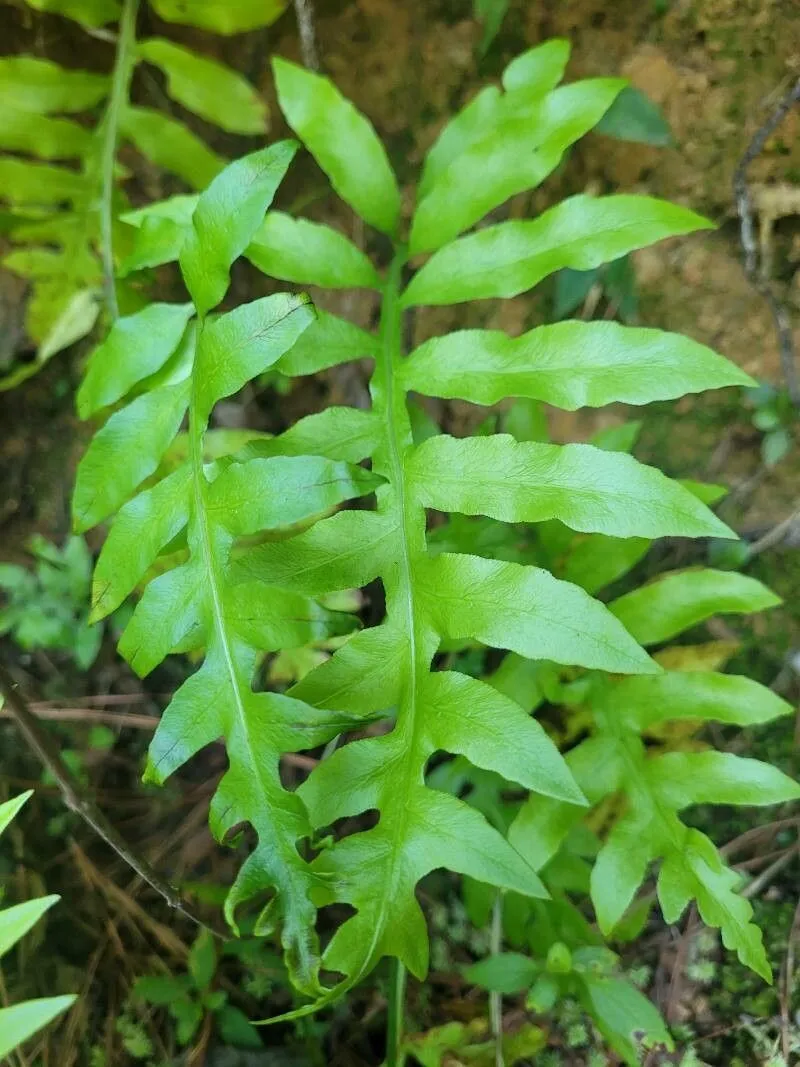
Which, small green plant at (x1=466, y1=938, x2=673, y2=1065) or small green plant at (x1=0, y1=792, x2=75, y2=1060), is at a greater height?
small green plant at (x1=0, y1=792, x2=75, y2=1060)

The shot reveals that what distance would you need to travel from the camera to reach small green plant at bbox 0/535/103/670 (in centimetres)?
186

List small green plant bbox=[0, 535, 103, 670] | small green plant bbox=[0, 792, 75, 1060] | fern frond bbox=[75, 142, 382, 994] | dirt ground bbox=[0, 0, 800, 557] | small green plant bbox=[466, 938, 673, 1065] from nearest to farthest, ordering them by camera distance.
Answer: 1. small green plant bbox=[0, 792, 75, 1060]
2. fern frond bbox=[75, 142, 382, 994]
3. small green plant bbox=[466, 938, 673, 1065]
4. dirt ground bbox=[0, 0, 800, 557]
5. small green plant bbox=[0, 535, 103, 670]

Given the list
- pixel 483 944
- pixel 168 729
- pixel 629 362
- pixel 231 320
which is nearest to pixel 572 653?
pixel 629 362

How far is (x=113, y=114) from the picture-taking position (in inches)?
69.1

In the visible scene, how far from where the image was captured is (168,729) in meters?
1.07

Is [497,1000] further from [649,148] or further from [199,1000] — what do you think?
[649,148]

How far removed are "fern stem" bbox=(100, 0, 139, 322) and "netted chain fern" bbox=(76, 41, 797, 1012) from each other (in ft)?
1.51

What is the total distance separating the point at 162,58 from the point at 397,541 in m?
1.30

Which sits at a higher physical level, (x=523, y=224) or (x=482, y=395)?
(x=523, y=224)

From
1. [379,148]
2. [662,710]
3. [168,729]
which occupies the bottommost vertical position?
[662,710]

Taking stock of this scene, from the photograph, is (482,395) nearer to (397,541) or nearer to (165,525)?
(397,541)

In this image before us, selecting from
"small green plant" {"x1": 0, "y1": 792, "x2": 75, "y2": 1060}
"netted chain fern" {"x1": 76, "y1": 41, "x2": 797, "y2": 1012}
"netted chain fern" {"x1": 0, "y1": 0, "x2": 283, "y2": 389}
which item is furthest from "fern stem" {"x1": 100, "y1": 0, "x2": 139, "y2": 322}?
"small green plant" {"x1": 0, "y1": 792, "x2": 75, "y2": 1060}

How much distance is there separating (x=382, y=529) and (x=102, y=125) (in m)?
1.28

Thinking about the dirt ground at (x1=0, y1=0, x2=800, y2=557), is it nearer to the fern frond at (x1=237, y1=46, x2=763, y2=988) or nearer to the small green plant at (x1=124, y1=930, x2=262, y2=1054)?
the fern frond at (x1=237, y1=46, x2=763, y2=988)
